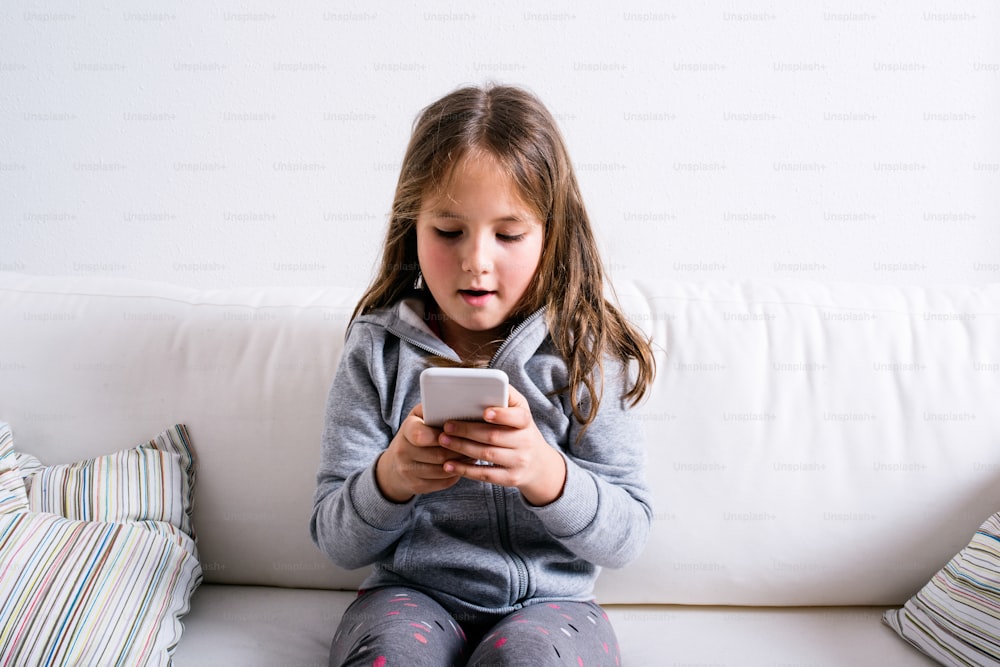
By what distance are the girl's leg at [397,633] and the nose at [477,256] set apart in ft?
1.45

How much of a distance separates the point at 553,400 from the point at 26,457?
87 cm

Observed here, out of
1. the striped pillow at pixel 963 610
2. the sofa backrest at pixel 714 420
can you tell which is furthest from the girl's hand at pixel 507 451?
the striped pillow at pixel 963 610

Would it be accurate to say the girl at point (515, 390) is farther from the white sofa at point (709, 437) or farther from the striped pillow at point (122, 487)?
the striped pillow at point (122, 487)

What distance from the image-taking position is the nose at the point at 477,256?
Result: 100cm

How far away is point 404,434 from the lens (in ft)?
3.07

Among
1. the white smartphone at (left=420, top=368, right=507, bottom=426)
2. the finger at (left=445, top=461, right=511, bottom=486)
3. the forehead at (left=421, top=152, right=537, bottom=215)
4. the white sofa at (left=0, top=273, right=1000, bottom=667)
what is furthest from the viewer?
the white sofa at (left=0, top=273, right=1000, bottom=667)

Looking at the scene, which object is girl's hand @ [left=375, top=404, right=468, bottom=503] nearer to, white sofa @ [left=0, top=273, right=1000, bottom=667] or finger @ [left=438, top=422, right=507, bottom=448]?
finger @ [left=438, top=422, right=507, bottom=448]

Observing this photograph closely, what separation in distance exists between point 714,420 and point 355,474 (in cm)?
59

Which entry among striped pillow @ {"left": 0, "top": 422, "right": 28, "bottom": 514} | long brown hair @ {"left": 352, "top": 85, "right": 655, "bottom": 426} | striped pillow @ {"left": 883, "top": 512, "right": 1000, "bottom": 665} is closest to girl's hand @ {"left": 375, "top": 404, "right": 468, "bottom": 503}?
long brown hair @ {"left": 352, "top": 85, "right": 655, "bottom": 426}

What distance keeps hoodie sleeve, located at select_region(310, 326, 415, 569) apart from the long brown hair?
12 cm

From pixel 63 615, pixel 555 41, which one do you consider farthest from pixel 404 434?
pixel 555 41

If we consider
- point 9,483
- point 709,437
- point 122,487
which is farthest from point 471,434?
point 9,483

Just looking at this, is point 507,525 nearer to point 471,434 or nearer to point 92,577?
point 471,434

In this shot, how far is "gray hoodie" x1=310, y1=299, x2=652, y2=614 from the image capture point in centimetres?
107
